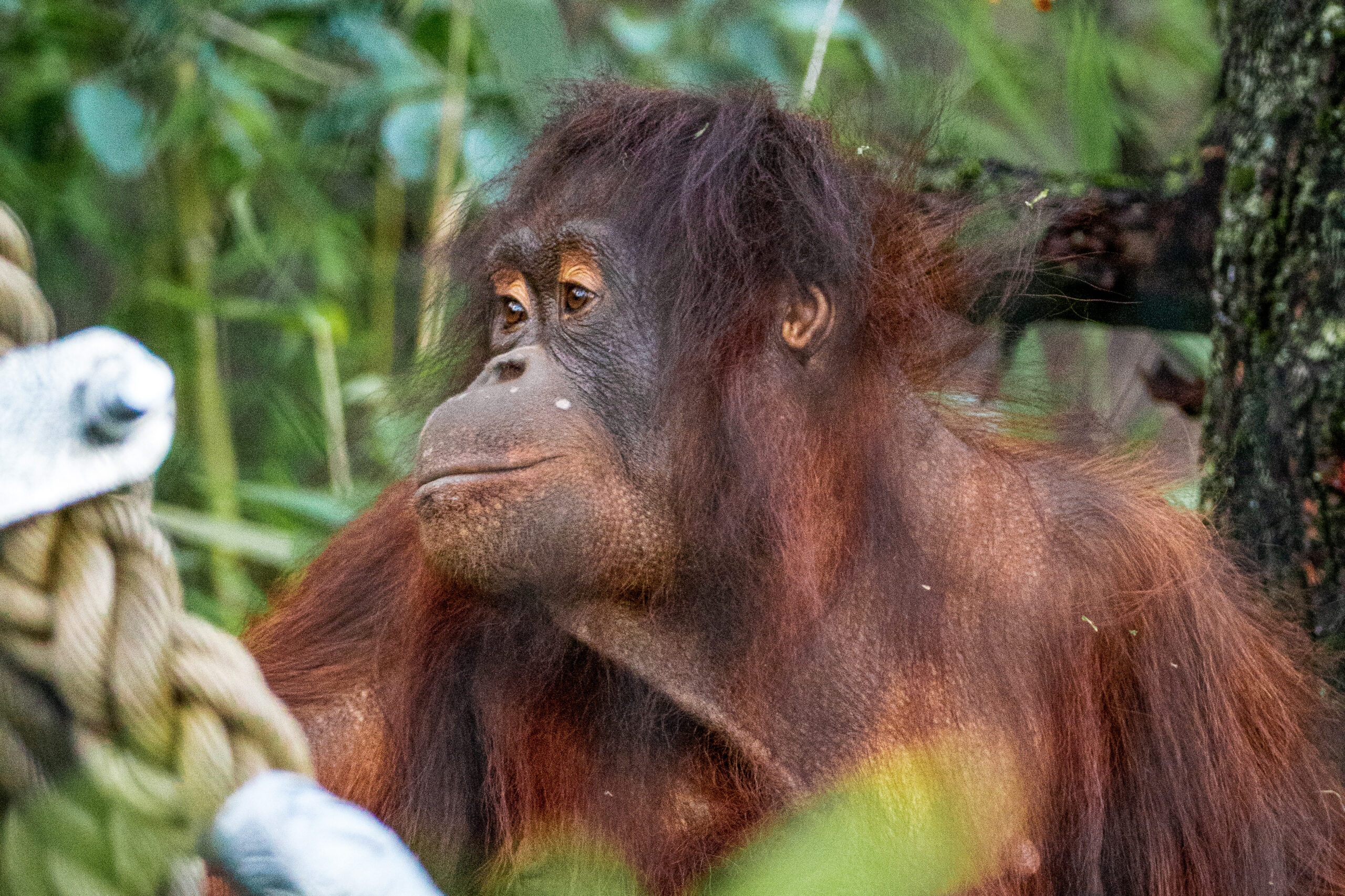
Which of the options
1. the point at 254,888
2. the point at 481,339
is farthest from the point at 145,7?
the point at 254,888

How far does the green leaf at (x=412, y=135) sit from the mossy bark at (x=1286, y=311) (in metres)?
1.73

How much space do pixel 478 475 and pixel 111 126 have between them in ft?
6.23

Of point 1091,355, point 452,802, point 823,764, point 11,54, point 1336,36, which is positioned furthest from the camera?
point 11,54

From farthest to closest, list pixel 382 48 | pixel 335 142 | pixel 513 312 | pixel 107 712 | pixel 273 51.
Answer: pixel 335 142 → pixel 273 51 → pixel 382 48 → pixel 513 312 → pixel 107 712

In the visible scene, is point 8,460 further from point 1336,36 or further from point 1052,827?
point 1336,36

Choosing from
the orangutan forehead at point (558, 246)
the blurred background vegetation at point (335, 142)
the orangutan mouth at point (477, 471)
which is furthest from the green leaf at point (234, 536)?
the orangutan mouth at point (477, 471)

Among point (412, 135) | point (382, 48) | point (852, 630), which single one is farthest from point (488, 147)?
point (852, 630)

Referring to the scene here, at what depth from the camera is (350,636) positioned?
2246 mm

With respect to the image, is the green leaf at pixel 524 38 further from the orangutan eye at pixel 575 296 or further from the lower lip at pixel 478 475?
the lower lip at pixel 478 475

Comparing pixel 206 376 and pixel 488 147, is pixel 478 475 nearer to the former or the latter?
pixel 488 147

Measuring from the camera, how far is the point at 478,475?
1708 mm

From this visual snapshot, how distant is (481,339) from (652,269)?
45cm

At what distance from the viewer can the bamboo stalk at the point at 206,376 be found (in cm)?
348

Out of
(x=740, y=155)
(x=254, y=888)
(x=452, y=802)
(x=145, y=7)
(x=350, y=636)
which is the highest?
(x=145, y=7)
